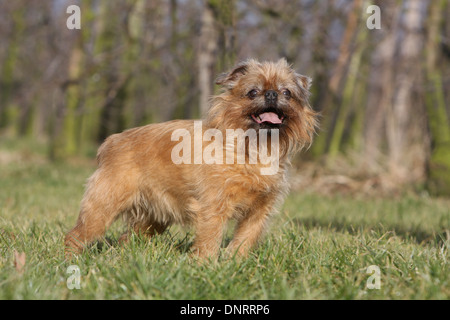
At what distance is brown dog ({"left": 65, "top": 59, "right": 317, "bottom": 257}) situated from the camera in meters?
3.90

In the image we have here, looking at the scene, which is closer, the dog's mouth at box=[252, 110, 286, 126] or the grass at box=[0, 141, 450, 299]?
the grass at box=[0, 141, 450, 299]

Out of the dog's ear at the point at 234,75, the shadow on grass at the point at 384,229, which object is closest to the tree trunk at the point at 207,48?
the shadow on grass at the point at 384,229

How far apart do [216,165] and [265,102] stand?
64cm

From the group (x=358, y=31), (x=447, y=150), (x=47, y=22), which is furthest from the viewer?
(x=47, y=22)

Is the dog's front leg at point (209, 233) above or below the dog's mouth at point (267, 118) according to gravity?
below

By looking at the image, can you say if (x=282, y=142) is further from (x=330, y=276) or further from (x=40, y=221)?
(x=40, y=221)

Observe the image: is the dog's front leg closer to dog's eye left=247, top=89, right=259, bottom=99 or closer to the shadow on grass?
dog's eye left=247, top=89, right=259, bottom=99

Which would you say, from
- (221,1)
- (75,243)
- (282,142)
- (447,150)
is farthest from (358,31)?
(75,243)

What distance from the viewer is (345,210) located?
292 inches

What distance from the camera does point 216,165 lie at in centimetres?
391

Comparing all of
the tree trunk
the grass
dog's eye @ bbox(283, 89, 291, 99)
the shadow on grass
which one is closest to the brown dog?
dog's eye @ bbox(283, 89, 291, 99)

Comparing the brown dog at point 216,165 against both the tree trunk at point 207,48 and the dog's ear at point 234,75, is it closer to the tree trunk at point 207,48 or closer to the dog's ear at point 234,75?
the dog's ear at point 234,75

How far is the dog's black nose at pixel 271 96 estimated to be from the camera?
12.6 ft

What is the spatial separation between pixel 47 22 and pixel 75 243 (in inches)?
673
